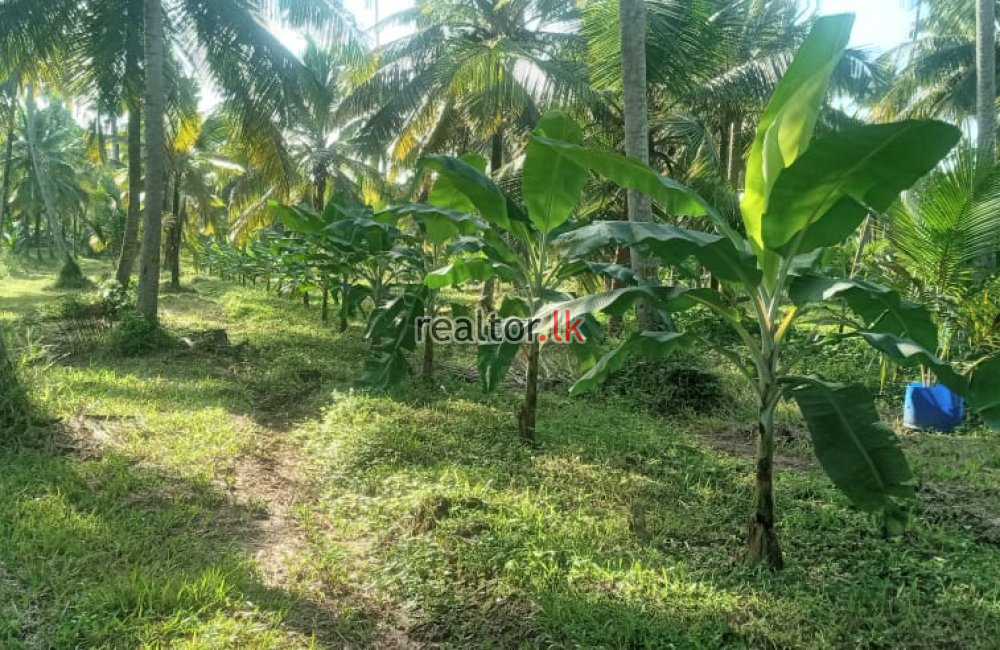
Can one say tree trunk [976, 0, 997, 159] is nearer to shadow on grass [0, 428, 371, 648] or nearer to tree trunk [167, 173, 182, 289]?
shadow on grass [0, 428, 371, 648]

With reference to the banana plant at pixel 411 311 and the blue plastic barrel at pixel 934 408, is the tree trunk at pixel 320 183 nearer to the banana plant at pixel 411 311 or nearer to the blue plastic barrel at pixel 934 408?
the banana plant at pixel 411 311

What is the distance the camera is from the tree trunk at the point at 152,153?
307 inches

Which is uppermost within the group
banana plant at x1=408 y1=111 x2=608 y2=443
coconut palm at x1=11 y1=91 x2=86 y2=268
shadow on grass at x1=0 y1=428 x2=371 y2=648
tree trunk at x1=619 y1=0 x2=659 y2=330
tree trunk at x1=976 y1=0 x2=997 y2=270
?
coconut palm at x1=11 y1=91 x2=86 y2=268

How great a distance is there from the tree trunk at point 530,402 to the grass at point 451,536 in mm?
134

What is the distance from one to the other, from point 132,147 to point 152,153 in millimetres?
3764

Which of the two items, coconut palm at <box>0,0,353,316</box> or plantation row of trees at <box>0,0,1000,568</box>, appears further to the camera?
coconut palm at <box>0,0,353,316</box>

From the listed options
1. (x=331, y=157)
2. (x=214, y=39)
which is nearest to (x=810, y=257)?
(x=214, y=39)

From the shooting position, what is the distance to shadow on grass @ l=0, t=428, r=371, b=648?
2279 millimetres

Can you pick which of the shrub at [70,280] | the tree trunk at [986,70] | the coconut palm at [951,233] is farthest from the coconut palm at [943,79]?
the shrub at [70,280]

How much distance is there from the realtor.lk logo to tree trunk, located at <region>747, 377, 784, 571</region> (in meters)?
0.92

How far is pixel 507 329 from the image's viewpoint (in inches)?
174

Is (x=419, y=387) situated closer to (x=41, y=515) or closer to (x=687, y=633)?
(x=41, y=515)

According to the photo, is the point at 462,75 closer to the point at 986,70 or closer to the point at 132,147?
the point at 132,147

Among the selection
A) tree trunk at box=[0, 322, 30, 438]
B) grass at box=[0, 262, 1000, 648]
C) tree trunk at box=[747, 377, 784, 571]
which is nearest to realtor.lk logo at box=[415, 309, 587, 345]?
grass at box=[0, 262, 1000, 648]
